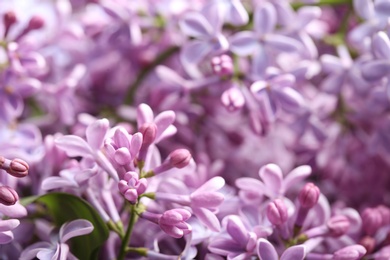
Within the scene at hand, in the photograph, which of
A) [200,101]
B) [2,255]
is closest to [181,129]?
[200,101]

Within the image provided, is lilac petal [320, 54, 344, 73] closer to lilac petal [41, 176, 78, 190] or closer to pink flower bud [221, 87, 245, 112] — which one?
pink flower bud [221, 87, 245, 112]

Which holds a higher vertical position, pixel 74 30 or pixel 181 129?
pixel 74 30

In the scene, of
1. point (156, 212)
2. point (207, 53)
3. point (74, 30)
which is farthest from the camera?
point (74, 30)

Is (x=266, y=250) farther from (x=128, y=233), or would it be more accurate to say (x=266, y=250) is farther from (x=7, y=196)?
(x=7, y=196)

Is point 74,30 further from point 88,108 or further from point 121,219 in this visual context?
point 121,219

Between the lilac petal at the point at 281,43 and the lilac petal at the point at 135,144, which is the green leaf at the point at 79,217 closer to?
the lilac petal at the point at 135,144

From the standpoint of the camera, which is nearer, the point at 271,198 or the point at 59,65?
the point at 271,198

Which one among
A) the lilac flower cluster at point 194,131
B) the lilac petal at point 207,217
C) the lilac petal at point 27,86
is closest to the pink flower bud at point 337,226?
the lilac flower cluster at point 194,131
